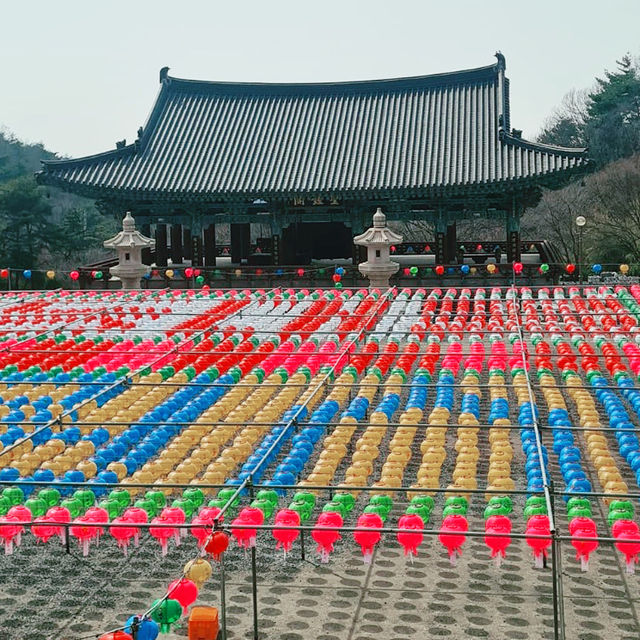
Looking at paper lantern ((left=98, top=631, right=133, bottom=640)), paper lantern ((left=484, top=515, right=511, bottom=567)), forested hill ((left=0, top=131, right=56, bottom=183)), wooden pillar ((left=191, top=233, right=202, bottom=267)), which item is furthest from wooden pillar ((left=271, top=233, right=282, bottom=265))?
forested hill ((left=0, top=131, right=56, bottom=183))

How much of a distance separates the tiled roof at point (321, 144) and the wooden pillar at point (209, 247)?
2.17 meters

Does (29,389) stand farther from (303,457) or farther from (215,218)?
(215,218)

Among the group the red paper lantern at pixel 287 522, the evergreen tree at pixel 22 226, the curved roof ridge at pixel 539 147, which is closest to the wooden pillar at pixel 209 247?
the curved roof ridge at pixel 539 147

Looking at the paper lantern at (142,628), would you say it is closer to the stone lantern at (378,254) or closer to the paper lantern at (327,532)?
the paper lantern at (327,532)

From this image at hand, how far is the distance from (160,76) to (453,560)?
38.6 meters

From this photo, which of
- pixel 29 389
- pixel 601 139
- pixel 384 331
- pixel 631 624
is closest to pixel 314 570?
pixel 631 624

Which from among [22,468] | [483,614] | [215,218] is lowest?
[483,614]

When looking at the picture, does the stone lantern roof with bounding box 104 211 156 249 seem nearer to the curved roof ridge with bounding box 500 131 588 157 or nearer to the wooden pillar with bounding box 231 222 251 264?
the wooden pillar with bounding box 231 222 251 264

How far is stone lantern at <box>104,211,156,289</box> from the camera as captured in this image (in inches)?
1503

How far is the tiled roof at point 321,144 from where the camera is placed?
40.3 meters

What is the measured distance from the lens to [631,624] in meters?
12.6

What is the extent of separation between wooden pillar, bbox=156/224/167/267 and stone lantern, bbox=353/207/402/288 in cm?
979

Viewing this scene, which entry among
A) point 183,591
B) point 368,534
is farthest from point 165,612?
point 368,534

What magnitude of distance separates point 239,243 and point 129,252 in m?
6.68
